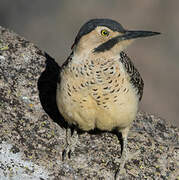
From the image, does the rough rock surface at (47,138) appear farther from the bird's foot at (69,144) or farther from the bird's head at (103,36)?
the bird's head at (103,36)

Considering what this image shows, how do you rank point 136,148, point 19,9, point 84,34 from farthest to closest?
1. point 19,9
2. point 136,148
3. point 84,34

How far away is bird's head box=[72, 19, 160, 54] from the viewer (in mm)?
5203

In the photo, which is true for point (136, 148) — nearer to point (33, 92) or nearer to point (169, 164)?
point (169, 164)

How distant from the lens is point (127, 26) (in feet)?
47.8

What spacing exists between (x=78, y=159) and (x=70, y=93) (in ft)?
2.95

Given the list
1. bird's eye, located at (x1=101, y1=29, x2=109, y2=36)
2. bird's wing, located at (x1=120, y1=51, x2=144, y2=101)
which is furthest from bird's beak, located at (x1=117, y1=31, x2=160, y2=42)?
bird's wing, located at (x1=120, y1=51, x2=144, y2=101)

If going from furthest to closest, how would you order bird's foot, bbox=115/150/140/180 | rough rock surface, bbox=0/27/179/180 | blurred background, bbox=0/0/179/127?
blurred background, bbox=0/0/179/127, bird's foot, bbox=115/150/140/180, rough rock surface, bbox=0/27/179/180

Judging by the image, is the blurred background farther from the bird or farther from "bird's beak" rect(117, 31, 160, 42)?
"bird's beak" rect(117, 31, 160, 42)

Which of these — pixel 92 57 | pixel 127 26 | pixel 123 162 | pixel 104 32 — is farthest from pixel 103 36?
pixel 127 26

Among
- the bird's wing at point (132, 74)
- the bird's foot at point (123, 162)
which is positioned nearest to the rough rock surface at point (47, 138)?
the bird's foot at point (123, 162)

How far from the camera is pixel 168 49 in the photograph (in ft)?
45.9

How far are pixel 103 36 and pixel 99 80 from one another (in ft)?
1.79

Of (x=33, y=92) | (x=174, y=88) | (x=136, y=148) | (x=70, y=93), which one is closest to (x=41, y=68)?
(x=33, y=92)

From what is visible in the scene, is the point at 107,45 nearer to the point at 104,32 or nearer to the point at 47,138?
the point at 104,32
